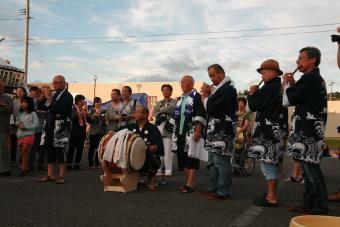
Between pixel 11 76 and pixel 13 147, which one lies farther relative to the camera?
pixel 11 76

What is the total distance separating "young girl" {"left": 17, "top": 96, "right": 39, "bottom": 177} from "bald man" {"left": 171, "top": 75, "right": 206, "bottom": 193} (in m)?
3.31

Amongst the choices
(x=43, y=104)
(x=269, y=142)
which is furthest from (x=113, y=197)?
(x=43, y=104)

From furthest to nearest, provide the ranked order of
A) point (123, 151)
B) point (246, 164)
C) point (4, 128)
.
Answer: point (246, 164) < point (4, 128) < point (123, 151)

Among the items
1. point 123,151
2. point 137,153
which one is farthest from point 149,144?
point 123,151

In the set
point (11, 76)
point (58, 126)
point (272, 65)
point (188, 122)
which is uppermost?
point (11, 76)

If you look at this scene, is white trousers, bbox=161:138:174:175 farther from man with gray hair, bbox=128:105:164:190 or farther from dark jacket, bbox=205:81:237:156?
dark jacket, bbox=205:81:237:156

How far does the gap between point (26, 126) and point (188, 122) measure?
3679 mm

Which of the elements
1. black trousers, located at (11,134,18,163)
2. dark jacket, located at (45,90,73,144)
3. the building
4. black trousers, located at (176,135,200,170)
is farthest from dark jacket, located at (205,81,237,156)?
the building

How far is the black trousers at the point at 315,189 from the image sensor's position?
5227 mm

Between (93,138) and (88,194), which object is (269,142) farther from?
(93,138)

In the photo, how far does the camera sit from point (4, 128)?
27.8 ft

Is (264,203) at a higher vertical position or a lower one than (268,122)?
lower

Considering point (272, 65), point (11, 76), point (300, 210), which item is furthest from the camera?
point (11, 76)

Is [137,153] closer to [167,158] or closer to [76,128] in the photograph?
[167,158]
